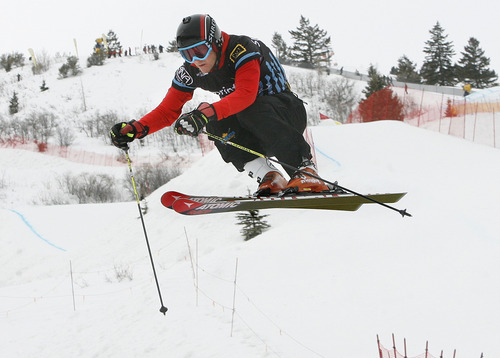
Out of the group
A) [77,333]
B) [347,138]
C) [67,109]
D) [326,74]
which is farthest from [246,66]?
[326,74]

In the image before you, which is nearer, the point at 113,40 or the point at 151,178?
the point at 151,178

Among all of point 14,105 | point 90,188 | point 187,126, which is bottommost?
point 90,188

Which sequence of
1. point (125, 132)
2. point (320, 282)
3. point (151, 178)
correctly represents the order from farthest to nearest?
1. point (151, 178)
2. point (320, 282)
3. point (125, 132)

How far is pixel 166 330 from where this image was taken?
4.11 meters

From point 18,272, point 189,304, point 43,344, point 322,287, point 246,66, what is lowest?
point 18,272

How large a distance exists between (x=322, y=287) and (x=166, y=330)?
5.35ft

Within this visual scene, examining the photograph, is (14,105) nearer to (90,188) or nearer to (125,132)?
(90,188)

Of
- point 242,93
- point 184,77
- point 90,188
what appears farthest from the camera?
point 90,188

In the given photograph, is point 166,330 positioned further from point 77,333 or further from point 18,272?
point 18,272

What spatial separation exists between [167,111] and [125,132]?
19.7 inches

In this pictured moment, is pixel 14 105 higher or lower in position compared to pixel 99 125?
higher

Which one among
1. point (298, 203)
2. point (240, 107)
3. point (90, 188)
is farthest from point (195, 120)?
point (90, 188)

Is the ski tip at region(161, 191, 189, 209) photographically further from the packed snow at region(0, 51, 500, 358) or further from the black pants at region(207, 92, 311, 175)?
the packed snow at region(0, 51, 500, 358)

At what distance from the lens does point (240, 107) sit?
10.7 feet
